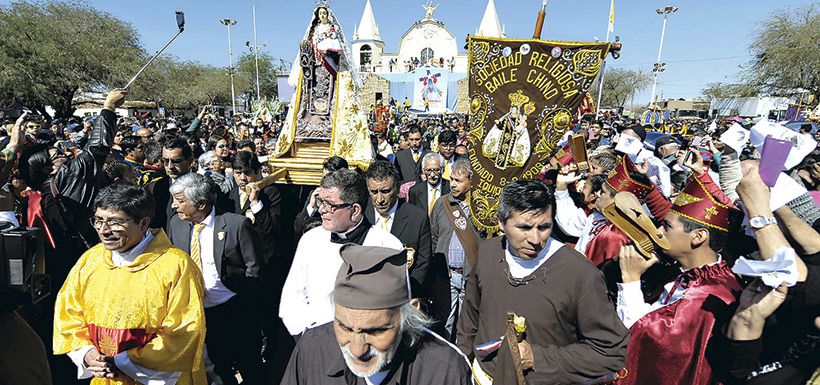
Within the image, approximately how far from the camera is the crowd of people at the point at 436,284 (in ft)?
5.88

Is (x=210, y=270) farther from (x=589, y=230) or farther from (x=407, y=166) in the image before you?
(x=407, y=166)

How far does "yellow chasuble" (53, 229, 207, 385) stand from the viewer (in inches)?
102

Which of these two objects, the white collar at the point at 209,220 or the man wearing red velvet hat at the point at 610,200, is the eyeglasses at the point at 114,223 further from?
the man wearing red velvet hat at the point at 610,200

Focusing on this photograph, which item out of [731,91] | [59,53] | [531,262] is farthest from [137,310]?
[731,91]

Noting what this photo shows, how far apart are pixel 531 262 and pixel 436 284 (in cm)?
191

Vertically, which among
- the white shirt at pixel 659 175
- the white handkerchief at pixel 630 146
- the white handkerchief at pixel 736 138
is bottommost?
the white shirt at pixel 659 175

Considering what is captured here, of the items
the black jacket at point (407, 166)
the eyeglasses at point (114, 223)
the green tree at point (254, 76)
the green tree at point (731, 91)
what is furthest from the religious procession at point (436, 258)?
the green tree at point (254, 76)

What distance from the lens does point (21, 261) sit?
216cm

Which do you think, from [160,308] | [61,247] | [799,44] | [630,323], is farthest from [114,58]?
[799,44]

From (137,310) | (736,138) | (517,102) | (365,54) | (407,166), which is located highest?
(365,54)

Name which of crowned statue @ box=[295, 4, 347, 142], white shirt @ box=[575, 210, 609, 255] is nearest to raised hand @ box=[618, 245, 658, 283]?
white shirt @ box=[575, 210, 609, 255]

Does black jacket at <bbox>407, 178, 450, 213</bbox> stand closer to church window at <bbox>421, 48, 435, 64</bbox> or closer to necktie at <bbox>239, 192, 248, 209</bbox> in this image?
necktie at <bbox>239, 192, 248, 209</bbox>

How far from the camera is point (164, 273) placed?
265 centimetres

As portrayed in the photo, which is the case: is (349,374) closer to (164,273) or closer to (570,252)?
(570,252)
